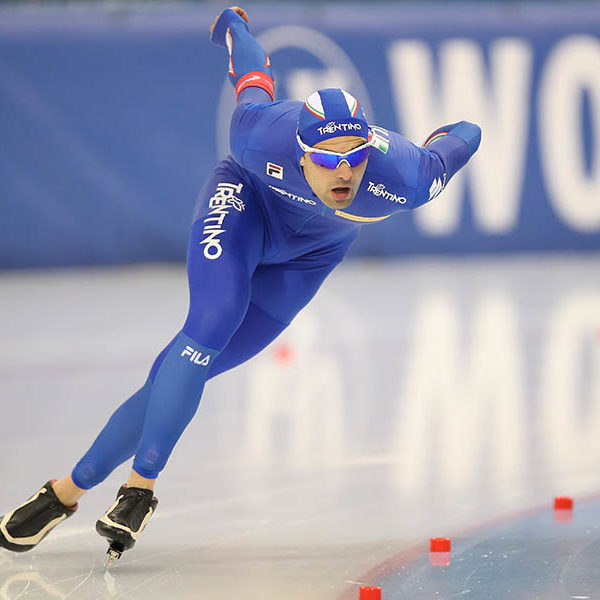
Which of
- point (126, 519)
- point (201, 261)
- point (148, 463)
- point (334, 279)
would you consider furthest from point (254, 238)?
point (334, 279)

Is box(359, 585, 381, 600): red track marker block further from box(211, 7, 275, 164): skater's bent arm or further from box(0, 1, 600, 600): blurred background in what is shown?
box(211, 7, 275, 164): skater's bent arm

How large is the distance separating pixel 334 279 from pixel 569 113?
2483mm

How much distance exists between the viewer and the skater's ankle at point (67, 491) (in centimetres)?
343

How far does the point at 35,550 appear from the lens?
11.5 feet

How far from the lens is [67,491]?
135 inches

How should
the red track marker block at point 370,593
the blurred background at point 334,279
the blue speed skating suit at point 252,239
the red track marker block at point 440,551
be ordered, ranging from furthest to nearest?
1. the blurred background at point 334,279
2. the red track marker block at point 440,551
3. the blue speed skating suit at point 252,239
4. the red track marker block at point 370,593

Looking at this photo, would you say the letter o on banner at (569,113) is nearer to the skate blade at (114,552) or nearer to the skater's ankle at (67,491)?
the skater's ankle at (67,491)

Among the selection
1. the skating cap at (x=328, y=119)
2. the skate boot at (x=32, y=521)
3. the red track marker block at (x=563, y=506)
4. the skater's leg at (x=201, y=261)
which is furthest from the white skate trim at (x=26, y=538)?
the red track marker block at (x=563, y=506)

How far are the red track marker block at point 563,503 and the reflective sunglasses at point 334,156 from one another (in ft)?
4.51

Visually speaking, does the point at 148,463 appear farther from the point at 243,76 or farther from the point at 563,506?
the point at 563,506

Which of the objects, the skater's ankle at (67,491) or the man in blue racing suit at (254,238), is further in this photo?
the skater's ankle at (67,491)

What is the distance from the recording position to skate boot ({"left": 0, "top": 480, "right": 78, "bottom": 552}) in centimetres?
333

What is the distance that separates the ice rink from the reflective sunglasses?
1103 millimetres

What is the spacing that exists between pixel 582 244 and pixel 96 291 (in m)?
4.13
